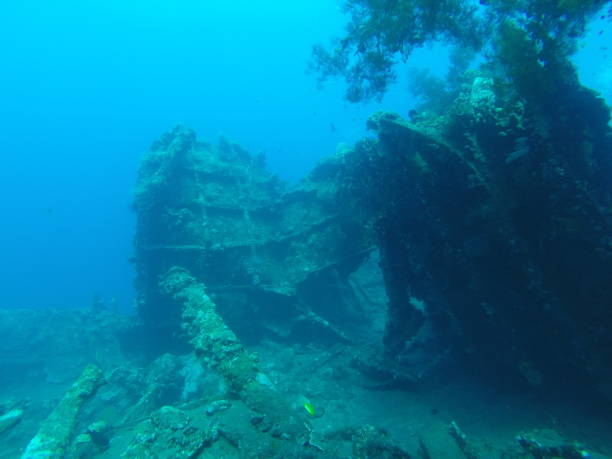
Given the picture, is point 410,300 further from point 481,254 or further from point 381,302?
point 381,302

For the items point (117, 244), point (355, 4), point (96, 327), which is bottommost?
point (355, 4)

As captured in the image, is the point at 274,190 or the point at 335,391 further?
the point at 274,190

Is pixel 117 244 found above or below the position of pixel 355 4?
above

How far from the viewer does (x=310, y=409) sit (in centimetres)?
769

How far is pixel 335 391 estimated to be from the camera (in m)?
8.27

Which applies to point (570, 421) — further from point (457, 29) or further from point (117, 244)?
point (117, 244)

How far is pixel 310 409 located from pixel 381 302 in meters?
5.97

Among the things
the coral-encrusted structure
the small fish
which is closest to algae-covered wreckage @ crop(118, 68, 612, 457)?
the coral-encrusted structure

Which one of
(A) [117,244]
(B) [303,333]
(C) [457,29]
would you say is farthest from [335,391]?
(A) [117,244]

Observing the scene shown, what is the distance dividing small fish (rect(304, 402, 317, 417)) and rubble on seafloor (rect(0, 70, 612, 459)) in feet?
0.10

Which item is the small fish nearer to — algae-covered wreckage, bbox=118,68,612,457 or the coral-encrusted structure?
algae-covered wreckage, bbox=118,68,612,457

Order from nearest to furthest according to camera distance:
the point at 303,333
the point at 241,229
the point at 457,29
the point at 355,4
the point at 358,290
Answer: the point at 457,29 < the point at 355,4 < the point at 303,333 < the point at 241,229 < the point at 358,290

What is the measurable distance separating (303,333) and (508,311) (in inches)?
246

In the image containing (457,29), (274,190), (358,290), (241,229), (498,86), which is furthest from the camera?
(274,190)
